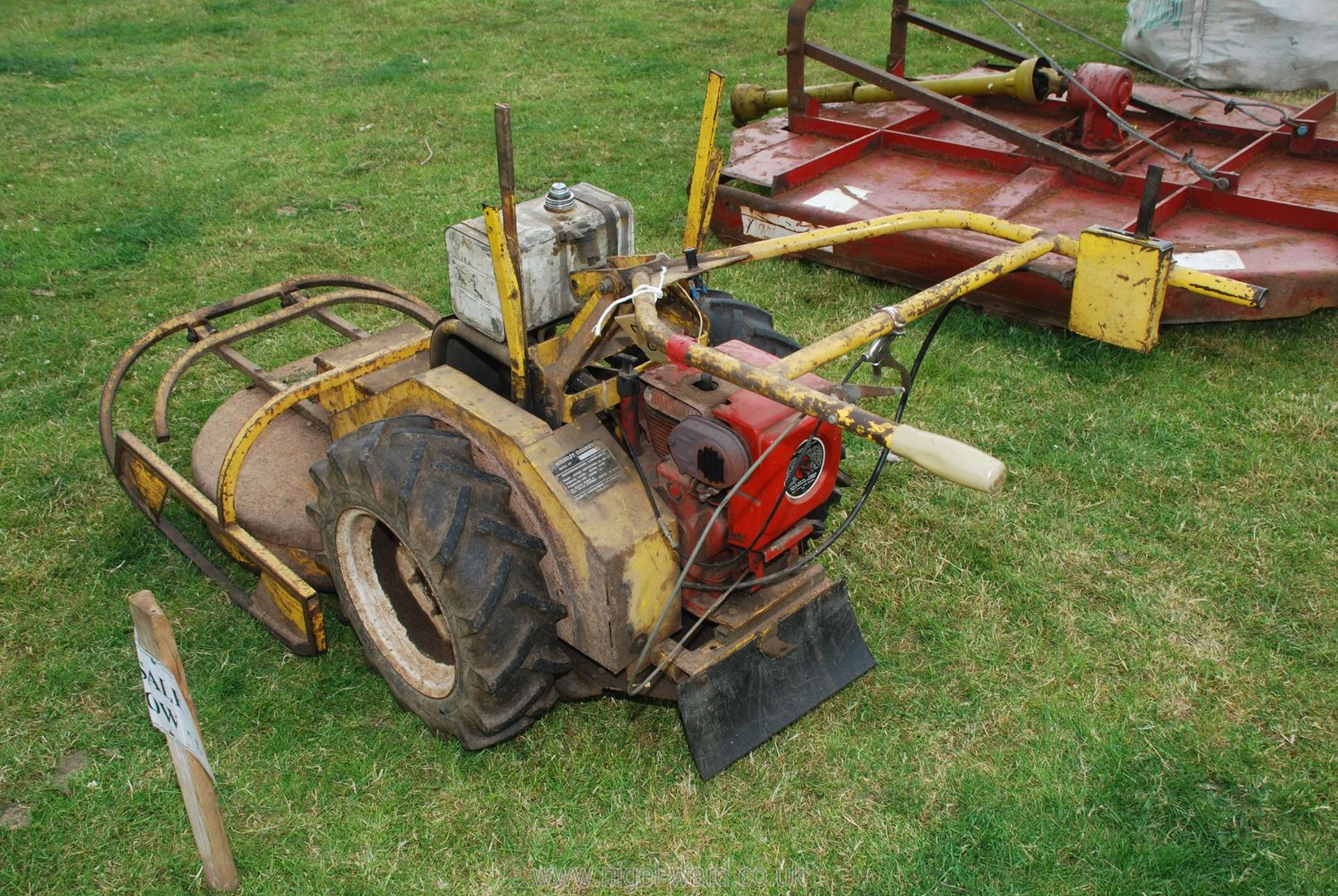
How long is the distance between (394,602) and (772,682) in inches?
48.7

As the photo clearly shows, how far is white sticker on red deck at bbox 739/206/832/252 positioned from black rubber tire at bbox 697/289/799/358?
7.13 feet

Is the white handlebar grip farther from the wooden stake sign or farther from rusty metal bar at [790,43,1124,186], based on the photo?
rusty metal bar at [790,43,1124,186]

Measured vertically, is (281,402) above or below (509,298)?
below

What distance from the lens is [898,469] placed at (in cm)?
456

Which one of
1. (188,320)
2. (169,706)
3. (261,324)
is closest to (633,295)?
(169,706)

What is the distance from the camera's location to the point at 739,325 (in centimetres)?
370

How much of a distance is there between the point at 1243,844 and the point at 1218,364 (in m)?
2.74

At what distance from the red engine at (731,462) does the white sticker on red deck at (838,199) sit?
2909 millimetres

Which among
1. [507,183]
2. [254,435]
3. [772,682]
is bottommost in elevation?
[772,682]

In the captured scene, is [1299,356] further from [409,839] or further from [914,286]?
[409,839]

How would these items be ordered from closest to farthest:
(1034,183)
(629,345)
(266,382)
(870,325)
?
(870,325), (629,345), (266,382), (1034,183)

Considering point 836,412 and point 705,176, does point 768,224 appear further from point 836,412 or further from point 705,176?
point 836,412

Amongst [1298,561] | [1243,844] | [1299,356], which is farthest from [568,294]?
[1299,356]

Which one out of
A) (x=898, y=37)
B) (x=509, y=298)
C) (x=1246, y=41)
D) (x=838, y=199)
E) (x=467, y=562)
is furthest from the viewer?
(x=1246, y=41)
